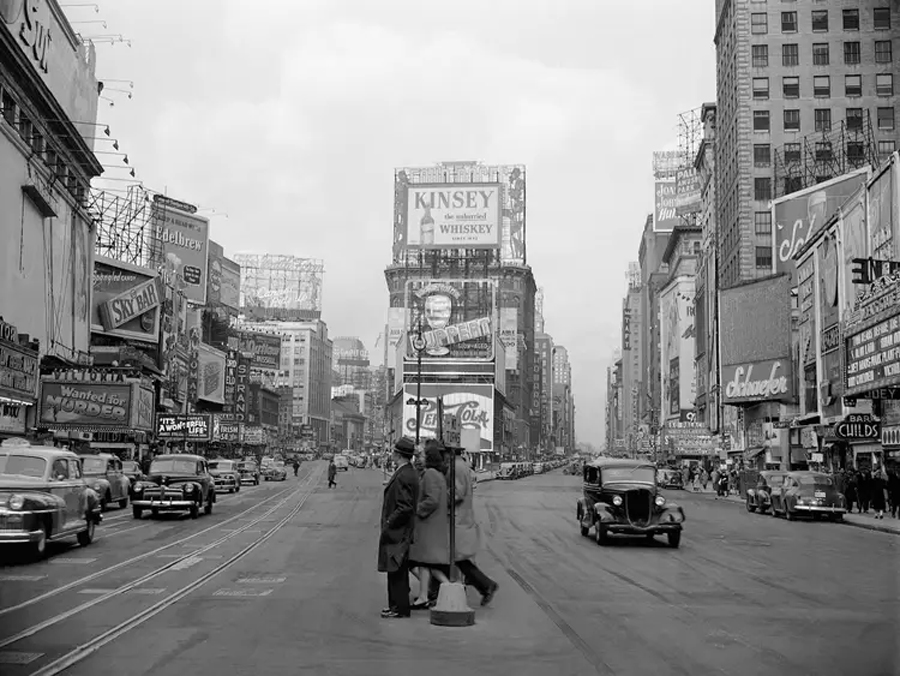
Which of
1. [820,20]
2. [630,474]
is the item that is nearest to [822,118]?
[820,20]

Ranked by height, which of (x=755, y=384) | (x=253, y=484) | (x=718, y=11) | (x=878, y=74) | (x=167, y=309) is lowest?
(x=253, y=484)

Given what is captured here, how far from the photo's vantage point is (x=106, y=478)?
104 feet

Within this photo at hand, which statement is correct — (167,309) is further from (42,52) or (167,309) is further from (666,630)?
(666,630)

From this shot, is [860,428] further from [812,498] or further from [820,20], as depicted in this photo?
[820,20]

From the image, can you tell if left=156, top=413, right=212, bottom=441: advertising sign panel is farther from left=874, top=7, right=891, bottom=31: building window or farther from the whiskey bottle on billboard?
the whiskey bottle on billboard

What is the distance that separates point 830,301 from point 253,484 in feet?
123

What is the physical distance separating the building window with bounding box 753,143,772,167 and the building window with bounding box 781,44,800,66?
6799mm

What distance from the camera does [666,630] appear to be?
410 inches

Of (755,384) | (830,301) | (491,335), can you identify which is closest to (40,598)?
(830,301)

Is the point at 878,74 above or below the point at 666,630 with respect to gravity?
above

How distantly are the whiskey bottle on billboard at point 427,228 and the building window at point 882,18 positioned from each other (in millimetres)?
78159

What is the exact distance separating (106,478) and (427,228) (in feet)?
381

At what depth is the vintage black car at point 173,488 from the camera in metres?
27.5

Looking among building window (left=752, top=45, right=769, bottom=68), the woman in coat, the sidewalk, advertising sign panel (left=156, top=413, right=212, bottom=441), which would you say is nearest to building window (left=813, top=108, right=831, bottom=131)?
building window (left=752, top=45, right=769, bottom=68)
